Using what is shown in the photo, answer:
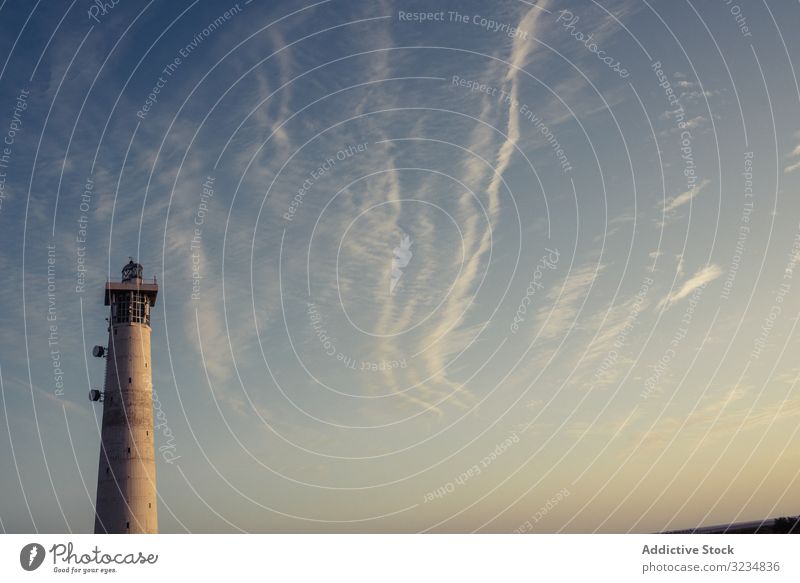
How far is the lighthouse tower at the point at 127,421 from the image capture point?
71.9 meters

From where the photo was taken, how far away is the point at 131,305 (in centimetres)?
8188
